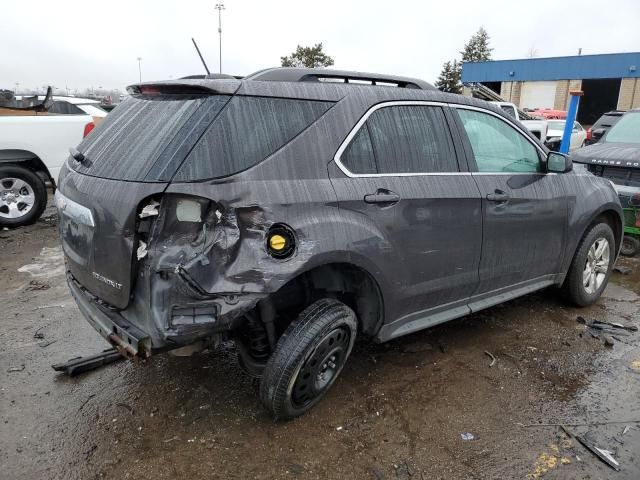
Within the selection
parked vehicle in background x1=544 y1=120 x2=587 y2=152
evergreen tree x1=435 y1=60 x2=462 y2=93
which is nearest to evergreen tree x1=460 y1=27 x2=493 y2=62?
evergreen tree x1=435 y1=60 x2=462 y2=93

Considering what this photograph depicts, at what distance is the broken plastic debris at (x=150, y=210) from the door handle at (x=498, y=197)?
6.99 ft

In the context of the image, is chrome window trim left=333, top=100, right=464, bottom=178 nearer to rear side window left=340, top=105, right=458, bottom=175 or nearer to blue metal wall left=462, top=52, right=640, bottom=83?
rear side window left=340, top=105, right=458, bottom=175

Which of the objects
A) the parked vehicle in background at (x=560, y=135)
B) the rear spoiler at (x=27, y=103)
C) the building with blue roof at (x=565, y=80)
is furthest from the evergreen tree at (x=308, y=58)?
the rear spoiler at (x=27, y=103)

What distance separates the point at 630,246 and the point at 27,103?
889 centimetres

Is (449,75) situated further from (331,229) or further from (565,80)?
(331,229)

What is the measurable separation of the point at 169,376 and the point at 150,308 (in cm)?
119

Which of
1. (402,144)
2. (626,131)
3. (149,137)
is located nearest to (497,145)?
(402,144)

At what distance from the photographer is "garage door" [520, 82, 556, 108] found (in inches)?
1492

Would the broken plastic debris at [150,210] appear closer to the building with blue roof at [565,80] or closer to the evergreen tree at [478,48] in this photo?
the building with blue roof at [565,80]

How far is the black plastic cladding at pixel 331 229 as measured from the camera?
2.30 m

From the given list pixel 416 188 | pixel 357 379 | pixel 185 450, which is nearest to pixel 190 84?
pixel 416 188

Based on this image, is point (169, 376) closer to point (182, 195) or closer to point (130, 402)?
point (130, 402)

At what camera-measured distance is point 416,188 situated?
2.94 m

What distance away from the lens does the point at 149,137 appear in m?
2.49
